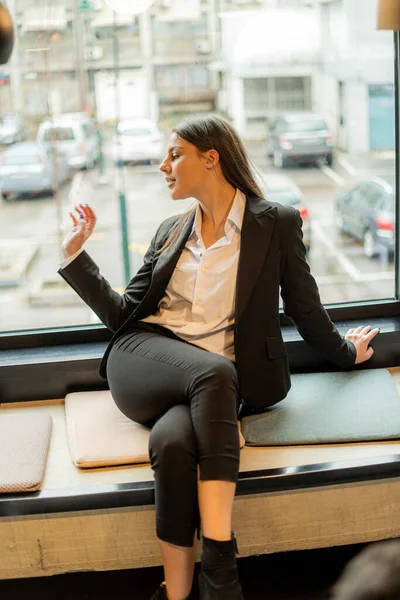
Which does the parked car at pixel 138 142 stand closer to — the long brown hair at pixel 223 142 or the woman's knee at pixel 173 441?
the long brown hair at pixel 223 142

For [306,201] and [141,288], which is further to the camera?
[306,201]

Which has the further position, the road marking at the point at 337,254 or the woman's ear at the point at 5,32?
the road marking at the point at 337,254

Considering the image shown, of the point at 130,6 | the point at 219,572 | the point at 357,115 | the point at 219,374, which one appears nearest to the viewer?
the point at 219,572

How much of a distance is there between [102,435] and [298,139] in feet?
4.30

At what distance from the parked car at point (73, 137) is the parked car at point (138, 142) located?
0.08 m

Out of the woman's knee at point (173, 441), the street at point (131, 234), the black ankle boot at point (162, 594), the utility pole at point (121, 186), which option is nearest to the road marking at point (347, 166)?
the street at point (131, 234)

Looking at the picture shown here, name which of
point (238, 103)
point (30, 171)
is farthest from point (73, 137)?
point (238, 103)

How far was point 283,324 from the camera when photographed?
2.97 metres

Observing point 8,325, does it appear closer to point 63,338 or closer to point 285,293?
point 63,338

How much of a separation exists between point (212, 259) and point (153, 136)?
63cm

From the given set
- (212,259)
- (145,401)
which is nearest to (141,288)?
(212,259)

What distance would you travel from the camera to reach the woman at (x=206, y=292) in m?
2.28

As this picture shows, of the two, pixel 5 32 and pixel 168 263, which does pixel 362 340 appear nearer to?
pixel 168 263

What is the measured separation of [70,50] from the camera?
8.84ft
